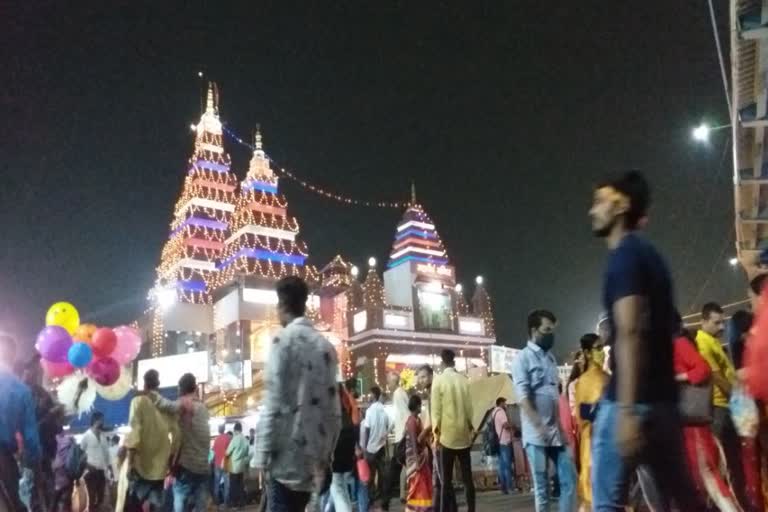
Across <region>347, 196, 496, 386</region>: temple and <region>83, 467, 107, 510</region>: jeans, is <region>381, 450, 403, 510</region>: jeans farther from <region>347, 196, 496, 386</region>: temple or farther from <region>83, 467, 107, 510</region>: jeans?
<region>347, 196, 496, 386</region>: temple

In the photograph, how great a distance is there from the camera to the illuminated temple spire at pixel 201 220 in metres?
62.5

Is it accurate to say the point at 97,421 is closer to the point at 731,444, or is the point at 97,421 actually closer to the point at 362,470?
the point at 362,470

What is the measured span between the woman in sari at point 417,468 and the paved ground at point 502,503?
7.06ft

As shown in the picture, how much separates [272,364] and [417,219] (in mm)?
70440

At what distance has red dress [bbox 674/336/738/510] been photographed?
5375 millimetres

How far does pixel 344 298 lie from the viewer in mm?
63969

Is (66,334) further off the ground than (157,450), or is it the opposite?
(66,334)

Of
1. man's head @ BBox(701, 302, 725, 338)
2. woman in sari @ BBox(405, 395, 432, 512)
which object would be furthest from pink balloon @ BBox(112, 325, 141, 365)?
man's head @ BBox(701, 302, 725, 338)

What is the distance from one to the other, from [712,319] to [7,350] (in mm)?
6487

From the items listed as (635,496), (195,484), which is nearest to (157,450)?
(195,484)

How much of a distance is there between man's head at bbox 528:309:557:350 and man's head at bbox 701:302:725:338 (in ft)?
4.91

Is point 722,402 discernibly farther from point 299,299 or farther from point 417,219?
point 417,219

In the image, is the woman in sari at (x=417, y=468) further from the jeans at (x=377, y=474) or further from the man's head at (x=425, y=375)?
the jeans at (x=377, y=474)

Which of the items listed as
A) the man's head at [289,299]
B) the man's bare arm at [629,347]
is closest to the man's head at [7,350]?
the man's head at [289,299]
